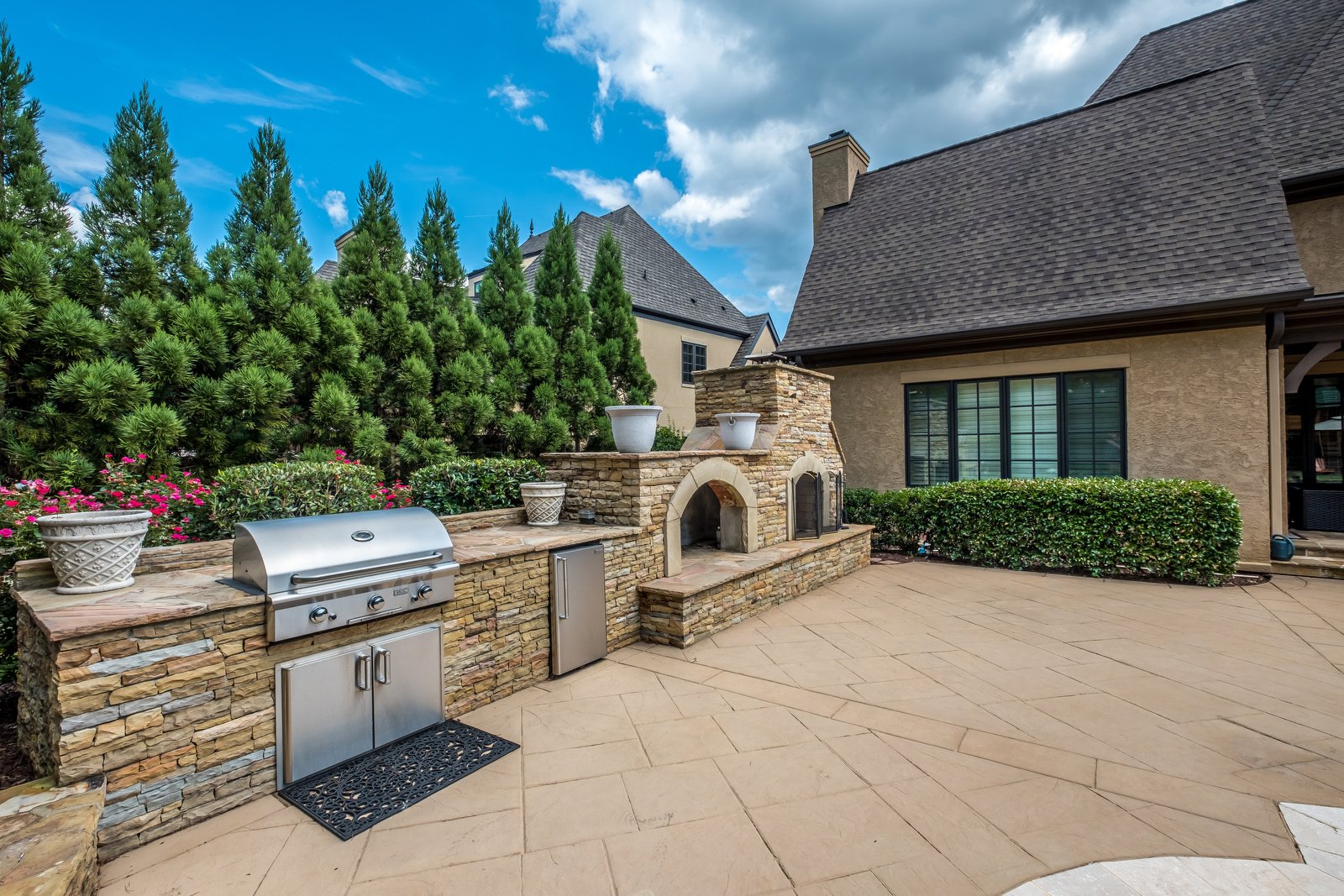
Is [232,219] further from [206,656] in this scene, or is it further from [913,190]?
[913,190]

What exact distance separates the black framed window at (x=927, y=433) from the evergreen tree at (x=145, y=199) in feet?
31.8

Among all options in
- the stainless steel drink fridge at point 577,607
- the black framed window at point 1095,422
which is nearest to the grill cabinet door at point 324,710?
the stainless steel drink fridge at point 577,607

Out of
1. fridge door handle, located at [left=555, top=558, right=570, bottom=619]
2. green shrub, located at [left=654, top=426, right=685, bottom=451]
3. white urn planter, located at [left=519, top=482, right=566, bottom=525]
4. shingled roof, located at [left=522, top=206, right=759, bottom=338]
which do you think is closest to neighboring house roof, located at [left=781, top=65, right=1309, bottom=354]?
green shrub, located at [left=654, top=426, right=685, bottom=451]

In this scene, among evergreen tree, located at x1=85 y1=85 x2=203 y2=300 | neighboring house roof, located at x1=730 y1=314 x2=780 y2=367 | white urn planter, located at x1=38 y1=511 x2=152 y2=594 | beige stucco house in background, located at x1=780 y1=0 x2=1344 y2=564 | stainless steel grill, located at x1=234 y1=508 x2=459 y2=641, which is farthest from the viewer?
neighboring house roof, located at x1=730 y1=314 x2=780 y2=367

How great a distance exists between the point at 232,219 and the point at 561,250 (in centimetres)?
518

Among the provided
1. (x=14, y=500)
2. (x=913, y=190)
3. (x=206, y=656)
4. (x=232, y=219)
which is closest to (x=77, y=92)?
(x=232, y=219)

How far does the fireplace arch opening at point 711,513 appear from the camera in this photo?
5.48m

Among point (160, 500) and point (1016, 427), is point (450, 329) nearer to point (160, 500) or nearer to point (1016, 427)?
point (160, 500)

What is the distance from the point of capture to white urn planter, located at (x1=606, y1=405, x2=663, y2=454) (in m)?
5.46

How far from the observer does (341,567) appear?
10.0ft

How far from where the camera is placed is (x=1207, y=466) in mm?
7262

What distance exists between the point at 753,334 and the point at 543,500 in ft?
49.9

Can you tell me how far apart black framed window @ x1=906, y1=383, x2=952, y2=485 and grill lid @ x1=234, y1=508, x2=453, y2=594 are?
26.0 ft

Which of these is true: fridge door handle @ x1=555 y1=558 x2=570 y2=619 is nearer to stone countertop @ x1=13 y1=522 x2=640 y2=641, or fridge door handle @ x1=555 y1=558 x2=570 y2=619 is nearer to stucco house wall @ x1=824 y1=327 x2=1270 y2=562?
stone countertop @ x1=13 y1=522 x2=640 y2=641
